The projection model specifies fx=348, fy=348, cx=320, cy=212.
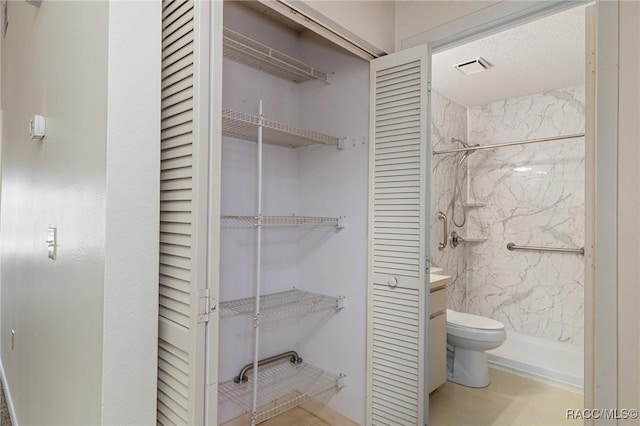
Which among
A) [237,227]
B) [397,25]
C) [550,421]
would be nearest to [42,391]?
[237,227]

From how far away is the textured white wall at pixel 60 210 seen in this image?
0.96 metres

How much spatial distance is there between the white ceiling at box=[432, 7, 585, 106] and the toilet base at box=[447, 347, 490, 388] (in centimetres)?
214

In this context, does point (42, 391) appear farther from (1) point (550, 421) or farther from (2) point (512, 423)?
(1) point (550, 421)

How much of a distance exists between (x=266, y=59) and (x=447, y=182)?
2.18m

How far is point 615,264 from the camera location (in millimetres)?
349

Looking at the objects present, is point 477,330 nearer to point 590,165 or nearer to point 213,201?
point 590,165

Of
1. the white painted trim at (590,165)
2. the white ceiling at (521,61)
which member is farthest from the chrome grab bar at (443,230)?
the white painted trim at (590,165)

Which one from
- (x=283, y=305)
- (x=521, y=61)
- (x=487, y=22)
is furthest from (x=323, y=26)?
(x=521, y=61)

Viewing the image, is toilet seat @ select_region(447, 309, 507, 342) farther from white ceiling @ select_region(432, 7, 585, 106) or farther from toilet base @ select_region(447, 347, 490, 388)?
white ceiling @ select_region(432, 7, 585, 106)

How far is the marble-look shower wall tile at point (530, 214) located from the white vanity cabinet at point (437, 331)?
4.67 feet

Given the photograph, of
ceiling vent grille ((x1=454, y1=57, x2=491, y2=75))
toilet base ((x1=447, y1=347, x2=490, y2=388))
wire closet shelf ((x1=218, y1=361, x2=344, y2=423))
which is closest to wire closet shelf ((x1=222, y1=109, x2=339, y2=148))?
ceiling vent grille ((x1=454, y1=57, x2=491, y2=75))

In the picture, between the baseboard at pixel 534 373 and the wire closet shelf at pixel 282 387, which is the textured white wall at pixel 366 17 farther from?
the baseboard at pixel 534 373

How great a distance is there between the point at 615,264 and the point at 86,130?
4.05 feet

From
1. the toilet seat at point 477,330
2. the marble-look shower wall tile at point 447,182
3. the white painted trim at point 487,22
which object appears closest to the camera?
the white painted trim at point 487,22
